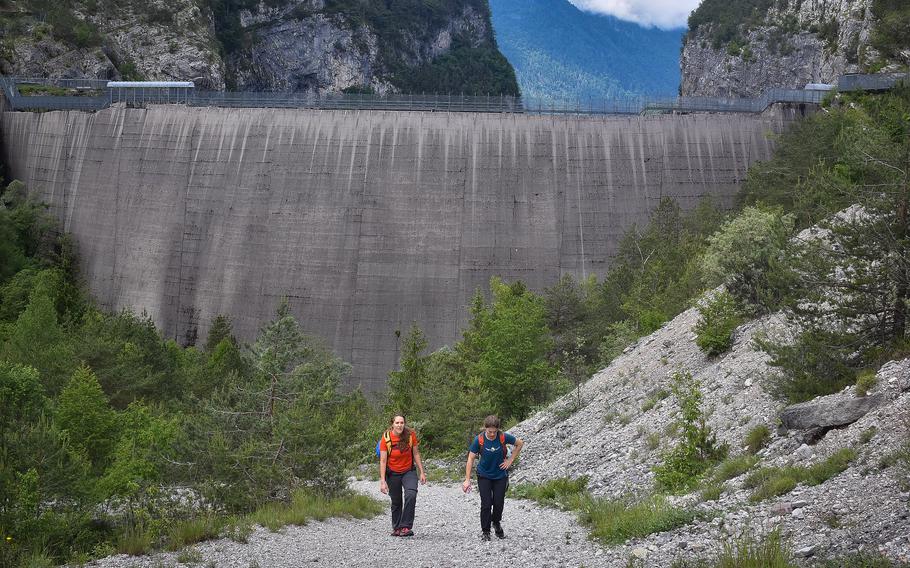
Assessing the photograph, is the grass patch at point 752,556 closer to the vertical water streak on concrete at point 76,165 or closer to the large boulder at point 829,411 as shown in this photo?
the large boulder at point 829,411

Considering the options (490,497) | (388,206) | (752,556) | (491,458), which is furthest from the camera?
(388,206)

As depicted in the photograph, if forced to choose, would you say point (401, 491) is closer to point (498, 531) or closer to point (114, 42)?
point (498, 531)

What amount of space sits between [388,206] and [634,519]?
34239 millimetres

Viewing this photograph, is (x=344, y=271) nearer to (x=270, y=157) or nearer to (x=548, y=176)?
(x=270, y=157)

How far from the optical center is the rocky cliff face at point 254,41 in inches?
2400

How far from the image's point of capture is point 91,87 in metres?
55.6

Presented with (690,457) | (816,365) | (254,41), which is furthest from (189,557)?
(254,41)

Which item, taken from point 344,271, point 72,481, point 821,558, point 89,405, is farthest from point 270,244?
point 821,558

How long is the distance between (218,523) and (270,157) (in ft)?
118

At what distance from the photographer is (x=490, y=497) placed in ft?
33.4

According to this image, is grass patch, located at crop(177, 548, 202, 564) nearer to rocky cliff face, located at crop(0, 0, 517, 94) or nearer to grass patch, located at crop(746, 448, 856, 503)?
grass patch, located at crop(746, 448, 856, 503)

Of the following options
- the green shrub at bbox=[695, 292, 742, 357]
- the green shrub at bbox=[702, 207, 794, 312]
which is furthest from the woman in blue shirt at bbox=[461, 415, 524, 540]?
the green shrub at bbox=[695, 292, 742, 357]

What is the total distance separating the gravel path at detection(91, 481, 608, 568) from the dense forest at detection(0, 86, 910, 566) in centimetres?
40

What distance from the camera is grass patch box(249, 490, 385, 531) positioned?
11.0 metres
